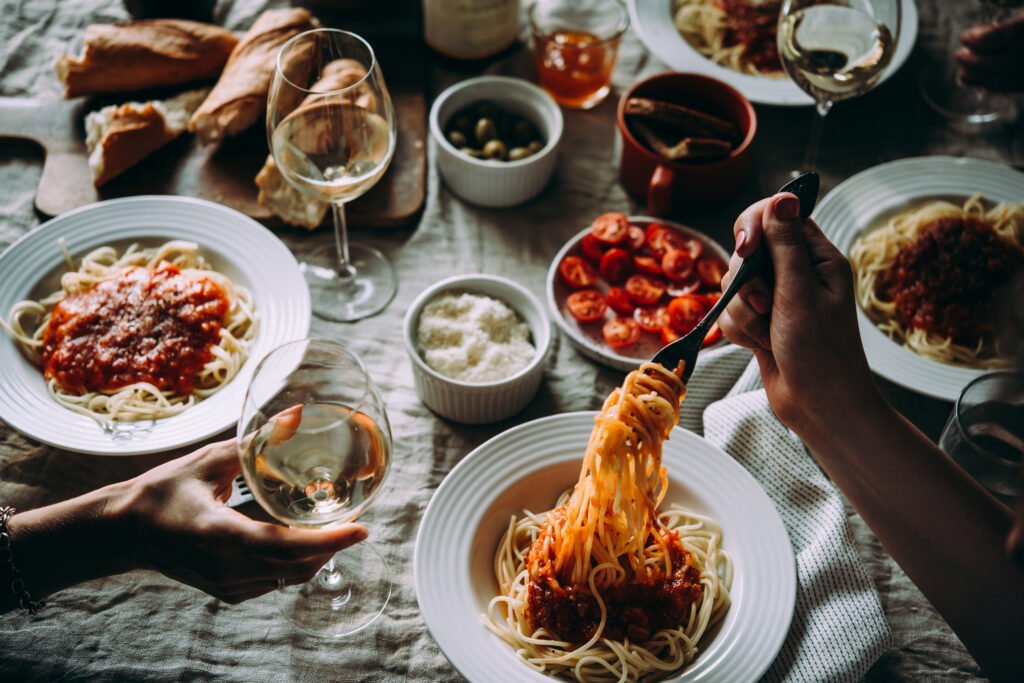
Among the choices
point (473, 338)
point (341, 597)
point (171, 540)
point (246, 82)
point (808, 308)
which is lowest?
point (341, 597)

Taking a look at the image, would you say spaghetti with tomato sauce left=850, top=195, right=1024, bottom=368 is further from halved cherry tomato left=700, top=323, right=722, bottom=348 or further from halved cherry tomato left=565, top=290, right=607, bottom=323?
halved cherry tomato left=565, top=290, right=607, bottom=323

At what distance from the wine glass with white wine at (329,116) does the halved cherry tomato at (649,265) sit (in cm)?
69

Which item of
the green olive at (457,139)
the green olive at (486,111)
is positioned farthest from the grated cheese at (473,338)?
the green olive at (486,111)

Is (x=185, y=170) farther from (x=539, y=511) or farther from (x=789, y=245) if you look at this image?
(x=789, y=245)

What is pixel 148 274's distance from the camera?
216 cm

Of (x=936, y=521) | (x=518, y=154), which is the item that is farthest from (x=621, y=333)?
(x=936, y=521)

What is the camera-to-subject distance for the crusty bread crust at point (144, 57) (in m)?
2.59

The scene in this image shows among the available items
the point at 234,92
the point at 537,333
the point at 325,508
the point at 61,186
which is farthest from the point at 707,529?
the point at 61,186

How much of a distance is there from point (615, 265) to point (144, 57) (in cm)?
150

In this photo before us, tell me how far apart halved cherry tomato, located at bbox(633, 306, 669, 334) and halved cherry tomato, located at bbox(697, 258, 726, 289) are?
0.13m

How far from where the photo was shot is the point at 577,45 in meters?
2.58

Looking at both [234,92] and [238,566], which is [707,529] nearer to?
[238,566]

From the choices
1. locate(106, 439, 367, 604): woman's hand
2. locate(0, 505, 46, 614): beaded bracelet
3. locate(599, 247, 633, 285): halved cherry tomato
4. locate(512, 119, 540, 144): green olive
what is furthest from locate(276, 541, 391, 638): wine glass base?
locate(512, 119, 540, 144): green olive

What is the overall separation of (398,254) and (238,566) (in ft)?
3.83
